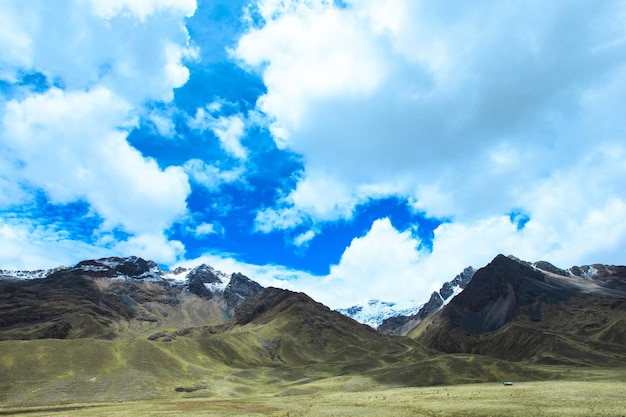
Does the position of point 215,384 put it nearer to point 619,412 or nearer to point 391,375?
point 391,375

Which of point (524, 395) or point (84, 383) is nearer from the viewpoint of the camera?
point (524, 395)

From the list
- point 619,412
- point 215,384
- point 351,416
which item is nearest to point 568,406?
point 619,412

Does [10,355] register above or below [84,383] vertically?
above

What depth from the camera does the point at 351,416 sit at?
57.4 m

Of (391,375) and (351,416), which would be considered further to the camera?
(391,375)

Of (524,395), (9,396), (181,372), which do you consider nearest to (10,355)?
(9,396)

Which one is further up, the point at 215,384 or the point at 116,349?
the point at 116,349

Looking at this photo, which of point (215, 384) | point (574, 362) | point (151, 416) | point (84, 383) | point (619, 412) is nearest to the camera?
point (619, 412)

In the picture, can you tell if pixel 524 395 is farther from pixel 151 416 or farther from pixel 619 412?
pixel 151 416

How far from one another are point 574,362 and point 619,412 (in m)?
180

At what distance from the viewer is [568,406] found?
184ft

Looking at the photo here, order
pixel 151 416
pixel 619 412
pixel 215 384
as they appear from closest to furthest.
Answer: pixel 619 412 → pixel 151 416 → pixel 215 384

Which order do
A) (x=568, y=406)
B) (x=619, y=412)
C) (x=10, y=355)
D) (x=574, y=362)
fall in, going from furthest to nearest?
1. (x=574, y=362)
2. (x=10, y=355)
3. (x=568, y=406)
4. (x=619, y=412)

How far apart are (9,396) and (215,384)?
228 ft
